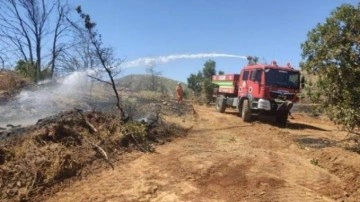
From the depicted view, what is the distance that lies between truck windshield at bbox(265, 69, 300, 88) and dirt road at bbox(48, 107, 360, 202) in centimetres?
480

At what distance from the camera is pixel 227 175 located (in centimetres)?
917

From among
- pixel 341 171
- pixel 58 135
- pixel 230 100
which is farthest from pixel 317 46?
pixel 230 100

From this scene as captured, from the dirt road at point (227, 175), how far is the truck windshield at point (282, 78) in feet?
15.8

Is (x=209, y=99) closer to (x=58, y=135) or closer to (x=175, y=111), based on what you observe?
(x=175, y=111)

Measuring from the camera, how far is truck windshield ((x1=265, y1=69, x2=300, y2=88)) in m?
17.7

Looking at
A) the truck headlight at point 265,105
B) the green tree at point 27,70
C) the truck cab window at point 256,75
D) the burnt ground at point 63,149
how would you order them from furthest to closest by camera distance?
the green tree at point 27,70 → the truck cab window at point 256,75 → the truck headlight at point 265,105 → the burnt ground at point 63,149

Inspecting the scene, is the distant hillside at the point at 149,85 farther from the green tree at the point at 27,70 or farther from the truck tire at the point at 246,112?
the truck tire at the point at 246,112

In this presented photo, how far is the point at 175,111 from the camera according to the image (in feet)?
70.5

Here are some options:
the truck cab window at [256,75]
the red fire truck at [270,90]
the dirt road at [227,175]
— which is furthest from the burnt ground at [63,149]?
the truck cab window at [256,75]

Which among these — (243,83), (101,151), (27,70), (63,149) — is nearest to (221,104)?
(243,83)

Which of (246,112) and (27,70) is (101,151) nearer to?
(246,112)

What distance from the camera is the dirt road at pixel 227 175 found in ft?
26.5

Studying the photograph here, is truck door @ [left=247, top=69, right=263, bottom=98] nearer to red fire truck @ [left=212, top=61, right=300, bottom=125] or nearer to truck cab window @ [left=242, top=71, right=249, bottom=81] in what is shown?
red fire truck @ [left=212, top=61, right=300, bottom=125]

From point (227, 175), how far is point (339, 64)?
17.1 feet
